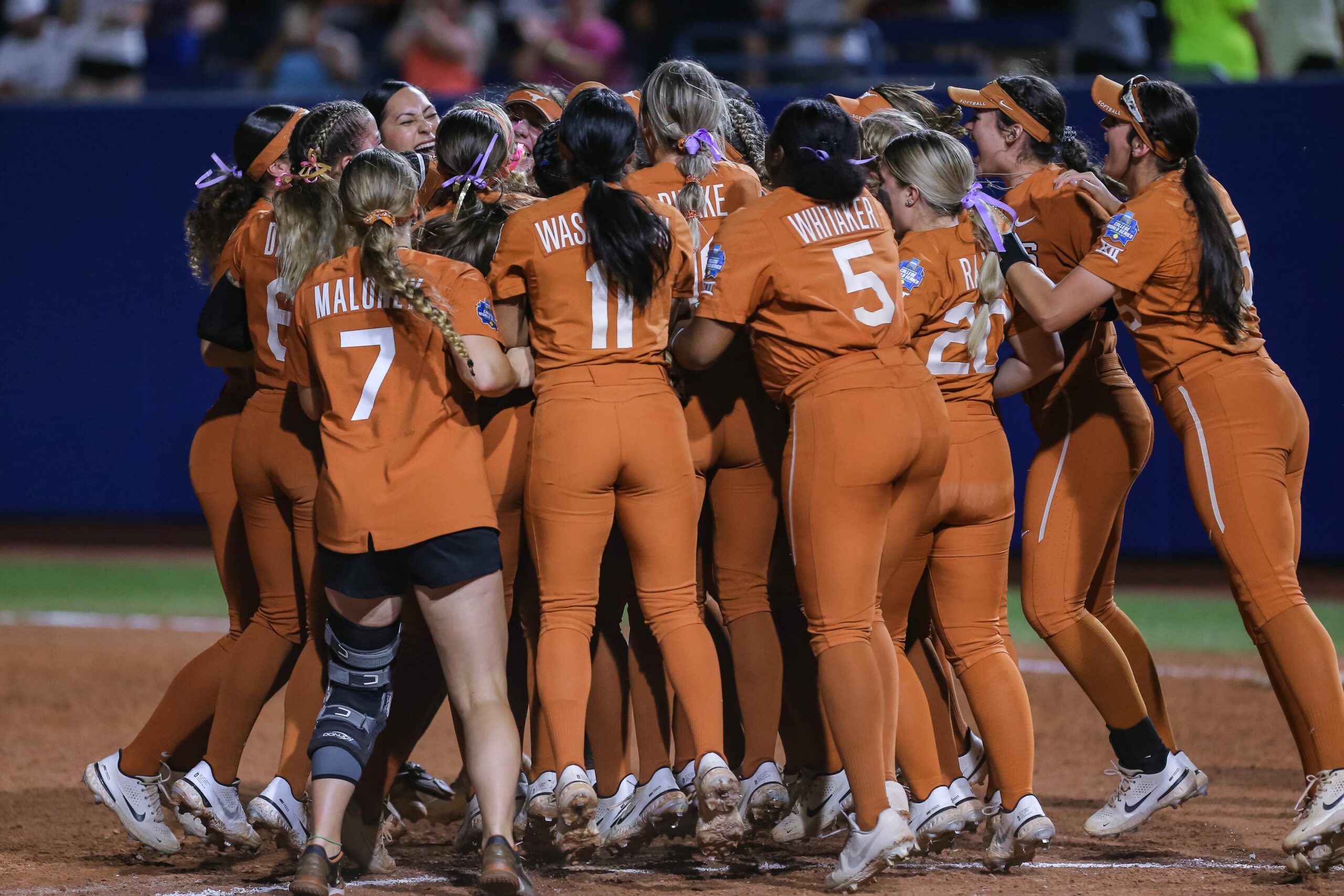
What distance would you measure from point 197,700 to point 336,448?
1.34 m

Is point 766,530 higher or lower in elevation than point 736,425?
lower

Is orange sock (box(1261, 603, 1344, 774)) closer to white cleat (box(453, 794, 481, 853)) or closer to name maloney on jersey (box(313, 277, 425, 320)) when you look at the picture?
white cleat (box(453, 794, 481, 853))

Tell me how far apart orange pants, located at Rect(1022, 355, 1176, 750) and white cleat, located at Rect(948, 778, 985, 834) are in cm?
60

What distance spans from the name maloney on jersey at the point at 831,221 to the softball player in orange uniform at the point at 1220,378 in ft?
1.72

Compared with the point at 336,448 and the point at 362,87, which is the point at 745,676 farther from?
the point at 362,87

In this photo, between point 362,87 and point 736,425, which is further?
point 362,87

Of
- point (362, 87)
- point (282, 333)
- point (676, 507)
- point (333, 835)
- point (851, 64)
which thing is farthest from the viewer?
point (362, 87)

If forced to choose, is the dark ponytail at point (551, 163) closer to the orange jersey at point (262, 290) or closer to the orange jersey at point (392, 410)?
the orange jersey at point (392, 410)

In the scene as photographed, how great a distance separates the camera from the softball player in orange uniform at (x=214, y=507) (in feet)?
16.7

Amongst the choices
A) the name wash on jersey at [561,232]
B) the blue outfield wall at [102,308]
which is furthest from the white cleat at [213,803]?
the blue outfield wall at [102,308]

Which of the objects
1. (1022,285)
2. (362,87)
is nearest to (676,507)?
(1022,285)

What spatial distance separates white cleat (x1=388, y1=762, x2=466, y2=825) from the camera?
18.1 feet

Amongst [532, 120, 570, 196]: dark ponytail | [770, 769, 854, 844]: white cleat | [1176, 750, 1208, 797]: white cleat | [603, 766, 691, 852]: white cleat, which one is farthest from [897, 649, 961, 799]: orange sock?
[532, 120, 570, 196]: dark ponytail

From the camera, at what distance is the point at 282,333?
4918mm
